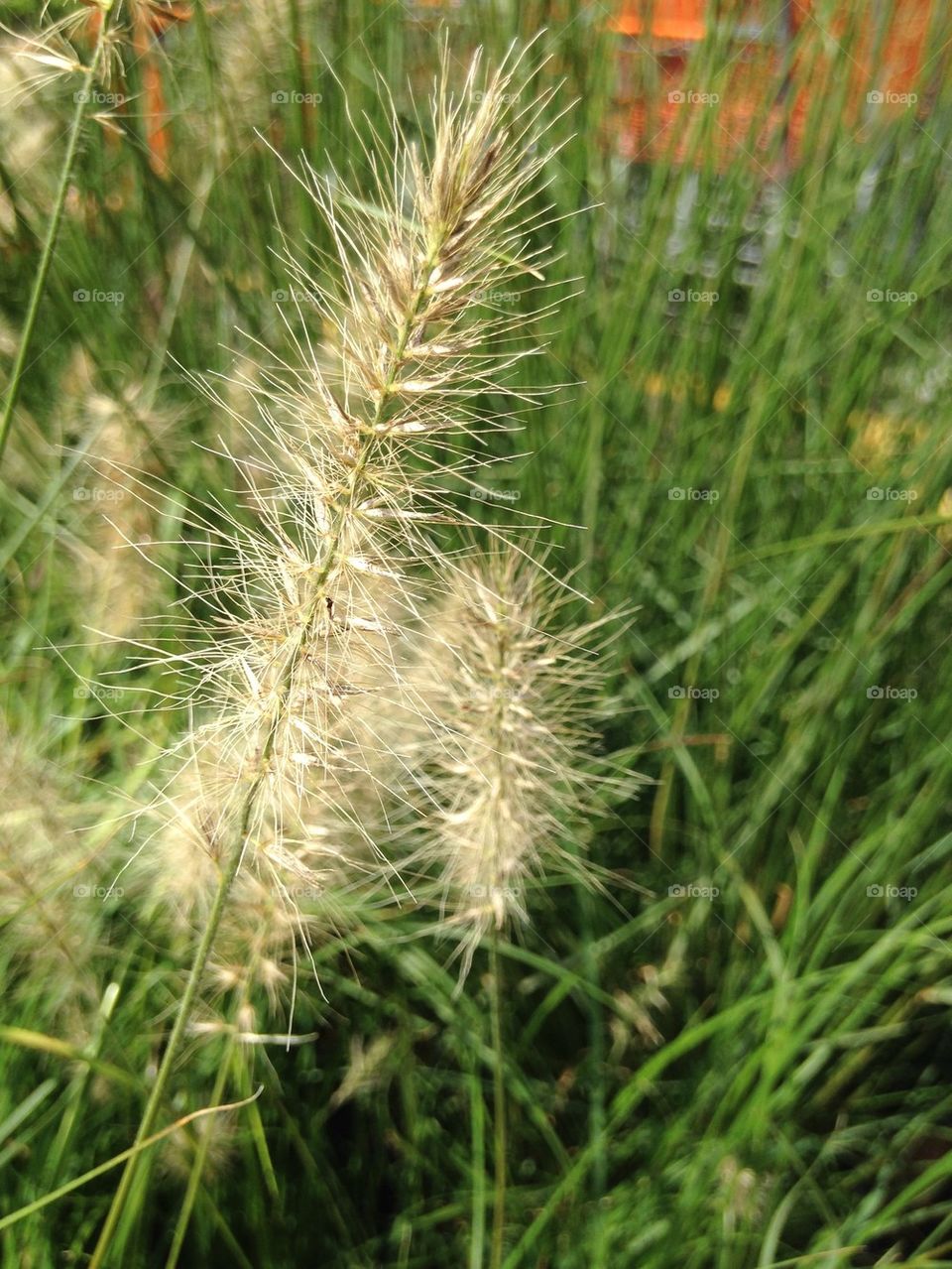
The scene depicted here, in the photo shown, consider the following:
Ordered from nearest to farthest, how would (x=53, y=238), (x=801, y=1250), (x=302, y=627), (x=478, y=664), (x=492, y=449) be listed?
1. (x=302, y=627)
2. (x=53, y=238)
3. (x=478, y=664)
4. (x=801, y=1250)
5. (x=492, y=449)

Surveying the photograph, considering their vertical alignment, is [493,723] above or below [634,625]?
above

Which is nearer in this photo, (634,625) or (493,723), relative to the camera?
(493,723)

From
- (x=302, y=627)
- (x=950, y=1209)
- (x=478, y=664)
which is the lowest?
(x=950, y=1209)

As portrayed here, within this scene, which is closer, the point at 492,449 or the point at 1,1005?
the point at 1,1005

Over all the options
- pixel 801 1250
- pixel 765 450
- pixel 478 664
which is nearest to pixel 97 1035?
pixel 478 664

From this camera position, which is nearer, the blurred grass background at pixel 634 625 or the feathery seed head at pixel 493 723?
the feathery seed head at pixel 493 723

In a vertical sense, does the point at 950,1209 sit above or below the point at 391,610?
below

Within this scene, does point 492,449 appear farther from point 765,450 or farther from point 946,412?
point 946,412

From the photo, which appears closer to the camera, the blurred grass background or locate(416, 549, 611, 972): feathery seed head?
locate(416, 549, 611, 972): feathery seed head
